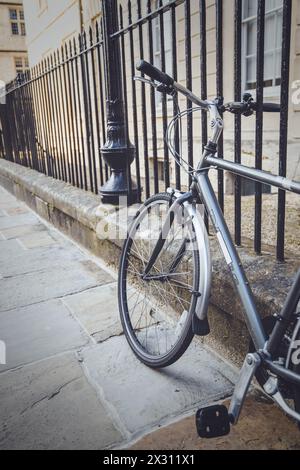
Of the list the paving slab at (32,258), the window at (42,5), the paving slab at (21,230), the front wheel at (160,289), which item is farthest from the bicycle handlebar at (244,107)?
the window at (42,5)

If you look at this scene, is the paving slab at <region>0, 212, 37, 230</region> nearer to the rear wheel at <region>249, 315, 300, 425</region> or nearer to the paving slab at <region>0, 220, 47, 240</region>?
the paving slab at <region>0, 220, 47, 240</region>

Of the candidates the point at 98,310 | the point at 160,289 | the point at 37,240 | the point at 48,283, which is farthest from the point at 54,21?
the point at 160,289

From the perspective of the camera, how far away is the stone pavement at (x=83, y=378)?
5.39 feet

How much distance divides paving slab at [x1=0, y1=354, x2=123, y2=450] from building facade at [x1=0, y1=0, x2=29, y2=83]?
91.7ft

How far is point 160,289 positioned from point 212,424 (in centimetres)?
117

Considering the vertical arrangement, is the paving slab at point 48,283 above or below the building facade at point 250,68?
below

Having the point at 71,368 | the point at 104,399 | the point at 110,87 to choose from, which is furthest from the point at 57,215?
the point at 104,399

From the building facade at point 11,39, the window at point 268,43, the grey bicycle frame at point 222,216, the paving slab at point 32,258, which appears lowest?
the paving slab at point 32,258

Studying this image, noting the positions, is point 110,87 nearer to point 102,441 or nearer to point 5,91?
point 102,441

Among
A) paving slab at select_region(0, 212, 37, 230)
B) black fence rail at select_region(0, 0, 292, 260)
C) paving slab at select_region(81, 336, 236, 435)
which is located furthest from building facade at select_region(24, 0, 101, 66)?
paving slab at select_region(81, 336, 236, 435)

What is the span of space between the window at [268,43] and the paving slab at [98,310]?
426cm

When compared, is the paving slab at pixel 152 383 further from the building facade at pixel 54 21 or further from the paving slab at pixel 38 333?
the building facade at pixel 54 21

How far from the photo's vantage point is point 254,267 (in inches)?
76.9

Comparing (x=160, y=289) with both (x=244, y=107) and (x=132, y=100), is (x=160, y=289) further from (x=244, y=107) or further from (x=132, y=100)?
(x=132, y=100)
